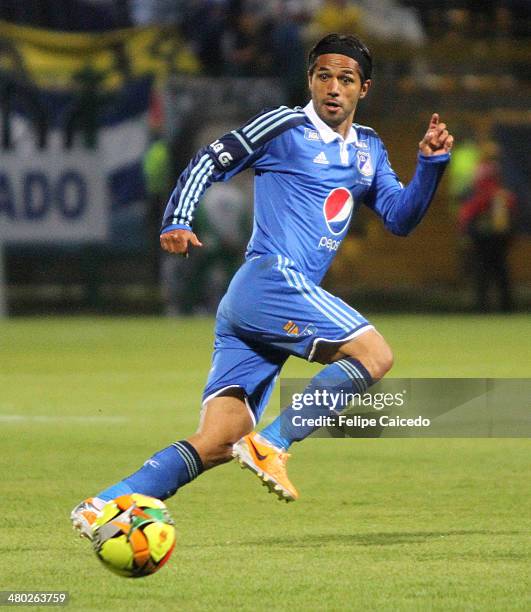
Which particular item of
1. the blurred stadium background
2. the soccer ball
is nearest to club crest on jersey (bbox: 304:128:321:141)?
the soccer ball

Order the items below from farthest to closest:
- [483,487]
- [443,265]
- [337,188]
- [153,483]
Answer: [443,265] → [483,487] → [337,188] → [153,483]

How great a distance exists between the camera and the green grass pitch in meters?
5.75

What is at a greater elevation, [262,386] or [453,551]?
[262,386]

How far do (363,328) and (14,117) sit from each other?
15141 millimetres

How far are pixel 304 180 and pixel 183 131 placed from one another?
1560cm

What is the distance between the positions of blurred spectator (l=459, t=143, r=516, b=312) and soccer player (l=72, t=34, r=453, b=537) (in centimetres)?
1546

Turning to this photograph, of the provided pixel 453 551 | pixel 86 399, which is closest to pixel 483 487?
pixel 453 551

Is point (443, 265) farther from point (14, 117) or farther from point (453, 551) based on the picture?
point (453, 551)

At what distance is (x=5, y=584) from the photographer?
5781 millimetres

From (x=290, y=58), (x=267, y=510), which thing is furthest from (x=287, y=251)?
(x=290, y=58)

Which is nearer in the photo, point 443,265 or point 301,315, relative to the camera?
point 301,315

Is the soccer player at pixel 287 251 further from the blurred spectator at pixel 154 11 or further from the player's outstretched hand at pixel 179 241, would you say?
the blurred spectator at pixel 154 11

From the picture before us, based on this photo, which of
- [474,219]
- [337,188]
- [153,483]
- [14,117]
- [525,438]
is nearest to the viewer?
[153,483]

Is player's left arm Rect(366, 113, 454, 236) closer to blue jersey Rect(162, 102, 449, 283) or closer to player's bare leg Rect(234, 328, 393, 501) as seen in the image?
blue jersey Rect(162, 102, 449, 283)
